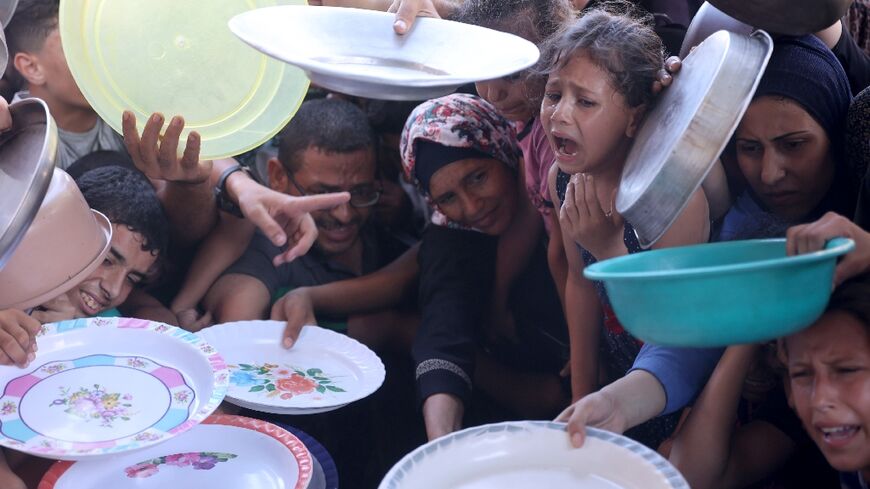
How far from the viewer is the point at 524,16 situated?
2145 mm

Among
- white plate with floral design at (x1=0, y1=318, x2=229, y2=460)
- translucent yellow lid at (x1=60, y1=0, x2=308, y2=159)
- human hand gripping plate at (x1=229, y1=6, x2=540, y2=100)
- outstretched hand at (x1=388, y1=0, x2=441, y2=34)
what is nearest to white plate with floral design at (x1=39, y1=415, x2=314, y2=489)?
white plate with floral design at (x1=0, y1=318, x2=229, y2=460)

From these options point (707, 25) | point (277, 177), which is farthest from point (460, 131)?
point (707, 25)

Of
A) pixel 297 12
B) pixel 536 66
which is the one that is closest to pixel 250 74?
pixel 297 12

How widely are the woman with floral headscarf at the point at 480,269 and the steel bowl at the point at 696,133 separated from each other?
2.97 feet

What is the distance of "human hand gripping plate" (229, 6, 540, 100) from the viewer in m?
1.54

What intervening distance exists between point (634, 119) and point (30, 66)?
1.59 m

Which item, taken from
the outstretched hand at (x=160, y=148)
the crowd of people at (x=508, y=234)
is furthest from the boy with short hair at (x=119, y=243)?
the outstretched hand at (x=160, y=148)

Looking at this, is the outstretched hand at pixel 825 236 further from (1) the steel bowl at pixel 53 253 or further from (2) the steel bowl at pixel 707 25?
(1) the steel bowl at pixel 53 253

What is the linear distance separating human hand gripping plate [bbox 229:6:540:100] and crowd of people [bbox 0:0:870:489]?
6cm

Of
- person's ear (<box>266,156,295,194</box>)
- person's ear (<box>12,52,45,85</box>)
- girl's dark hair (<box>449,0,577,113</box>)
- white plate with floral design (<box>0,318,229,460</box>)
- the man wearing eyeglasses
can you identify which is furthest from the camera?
person's ear (<box>266,156,295,194</box>)

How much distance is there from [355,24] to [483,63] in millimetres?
281

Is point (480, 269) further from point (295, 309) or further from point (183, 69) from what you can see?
point (183, 69)

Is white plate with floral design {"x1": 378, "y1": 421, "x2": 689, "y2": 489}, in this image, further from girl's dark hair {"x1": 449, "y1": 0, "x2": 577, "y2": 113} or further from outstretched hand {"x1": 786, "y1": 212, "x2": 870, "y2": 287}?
girl's dark hair {"x1": 449, "y1": 0, "x2": 577, "y2": 113}

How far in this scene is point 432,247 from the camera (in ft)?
8.20
